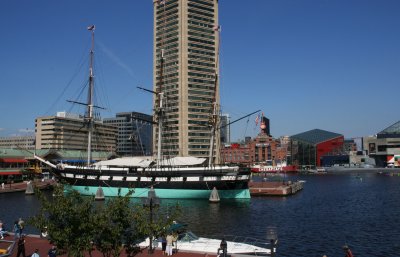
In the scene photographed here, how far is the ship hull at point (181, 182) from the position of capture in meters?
75.1

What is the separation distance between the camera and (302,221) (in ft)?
173

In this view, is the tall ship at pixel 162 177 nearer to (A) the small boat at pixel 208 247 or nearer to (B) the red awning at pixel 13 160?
(A) the small boat at pixel 208 247

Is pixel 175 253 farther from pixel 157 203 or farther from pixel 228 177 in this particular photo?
pixel 228 177

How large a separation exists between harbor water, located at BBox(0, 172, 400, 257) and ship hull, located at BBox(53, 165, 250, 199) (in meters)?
2.79

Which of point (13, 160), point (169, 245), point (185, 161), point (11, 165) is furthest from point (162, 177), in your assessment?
point (11, 165)

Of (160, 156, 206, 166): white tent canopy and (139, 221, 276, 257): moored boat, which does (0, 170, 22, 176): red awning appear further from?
(139, 221, 276, 257): moored boat

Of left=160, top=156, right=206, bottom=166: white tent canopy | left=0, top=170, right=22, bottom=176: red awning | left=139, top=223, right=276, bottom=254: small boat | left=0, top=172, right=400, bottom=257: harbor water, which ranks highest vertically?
left=160, top=156, right=206, bottom=166: white tent canopy

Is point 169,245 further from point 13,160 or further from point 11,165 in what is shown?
point 11,165

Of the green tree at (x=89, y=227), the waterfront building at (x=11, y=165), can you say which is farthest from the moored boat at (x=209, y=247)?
the waterfront building at (x=11, y=165)

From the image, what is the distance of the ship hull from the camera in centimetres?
7512

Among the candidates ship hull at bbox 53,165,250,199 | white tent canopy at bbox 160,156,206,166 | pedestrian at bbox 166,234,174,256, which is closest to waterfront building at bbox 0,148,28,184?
ship hull at bbox 53,165,250,199

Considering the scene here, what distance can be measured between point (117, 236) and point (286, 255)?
2055cm

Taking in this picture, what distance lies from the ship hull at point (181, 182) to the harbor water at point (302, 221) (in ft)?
9.16

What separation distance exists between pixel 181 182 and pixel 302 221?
29.5 meters
